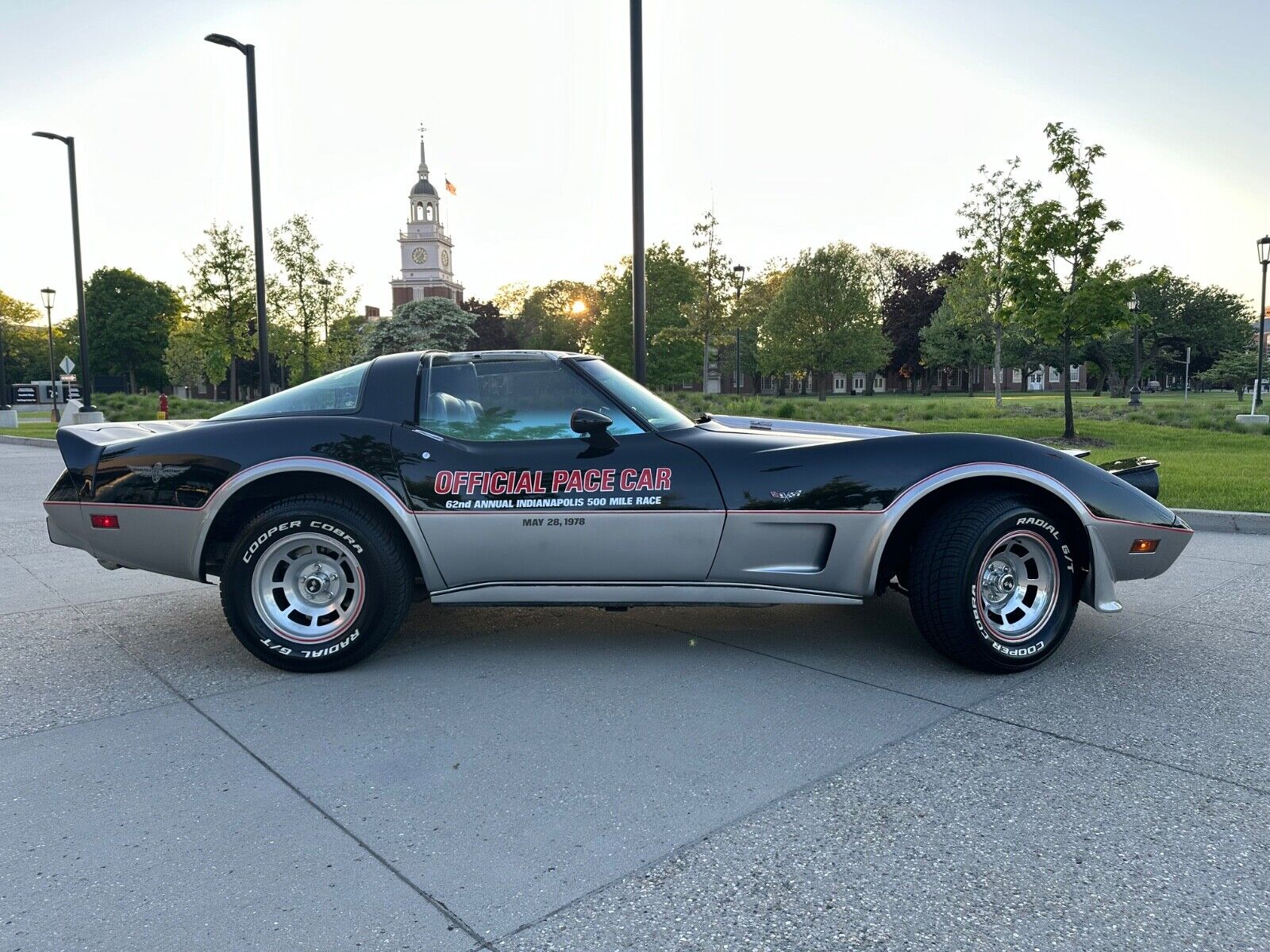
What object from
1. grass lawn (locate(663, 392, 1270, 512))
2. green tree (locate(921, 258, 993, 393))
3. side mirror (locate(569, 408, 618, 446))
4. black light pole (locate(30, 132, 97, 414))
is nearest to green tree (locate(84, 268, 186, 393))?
black light pole (locate(30, 132, 97, 414))

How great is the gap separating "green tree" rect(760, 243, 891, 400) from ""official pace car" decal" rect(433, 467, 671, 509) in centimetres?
4733

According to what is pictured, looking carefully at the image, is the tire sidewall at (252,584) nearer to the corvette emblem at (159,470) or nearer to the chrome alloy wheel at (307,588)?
the chrome alloy wheel at (307,588)

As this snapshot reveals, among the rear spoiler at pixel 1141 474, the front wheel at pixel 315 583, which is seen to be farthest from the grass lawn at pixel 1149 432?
the front wheel at pixel 315 583

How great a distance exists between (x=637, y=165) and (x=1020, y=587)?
257 inches

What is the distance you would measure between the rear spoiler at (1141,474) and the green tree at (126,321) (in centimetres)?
8103

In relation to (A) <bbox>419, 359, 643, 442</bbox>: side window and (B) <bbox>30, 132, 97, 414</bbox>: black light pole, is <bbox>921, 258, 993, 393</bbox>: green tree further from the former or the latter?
(A) <bbox>419, 359, 643, 442</bbox>: side window

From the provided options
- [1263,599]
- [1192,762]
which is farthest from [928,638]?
[1263,599]

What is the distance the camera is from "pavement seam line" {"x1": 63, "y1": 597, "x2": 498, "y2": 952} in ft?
7.20

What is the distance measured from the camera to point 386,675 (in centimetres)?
406

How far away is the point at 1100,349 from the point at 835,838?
236ft

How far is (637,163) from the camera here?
921cm

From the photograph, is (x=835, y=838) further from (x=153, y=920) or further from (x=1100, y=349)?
(x=1100, y=349)

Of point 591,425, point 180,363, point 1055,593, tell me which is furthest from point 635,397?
point 180,363

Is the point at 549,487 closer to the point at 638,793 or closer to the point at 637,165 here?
the point at 638,793
